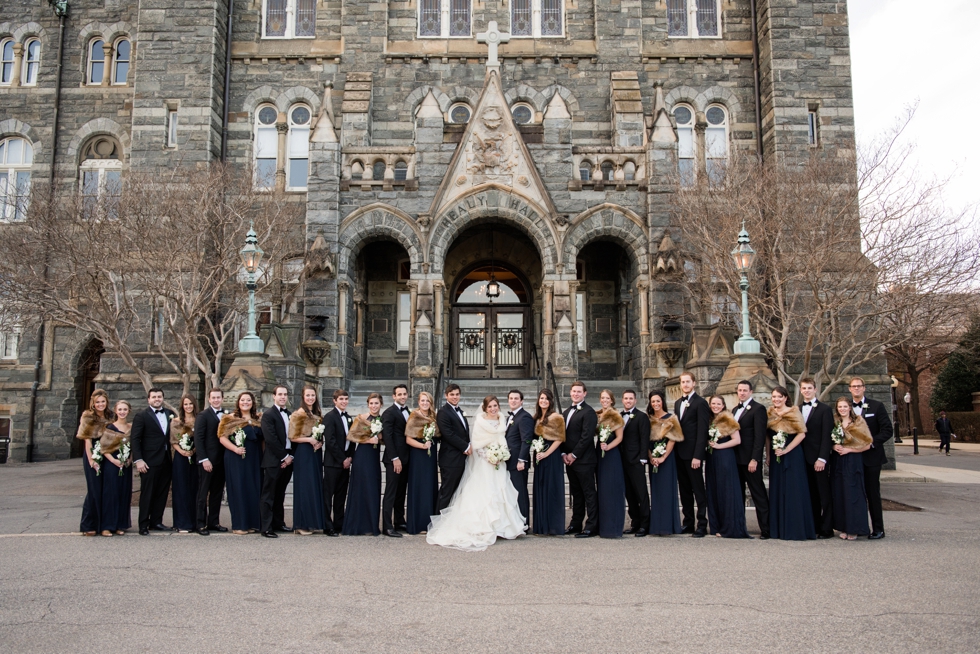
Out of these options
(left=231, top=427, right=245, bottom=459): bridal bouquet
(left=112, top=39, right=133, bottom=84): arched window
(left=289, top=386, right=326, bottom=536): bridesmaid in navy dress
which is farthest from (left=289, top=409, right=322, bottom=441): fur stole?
(left=112, top=39, right=133, bottom=84): arched window

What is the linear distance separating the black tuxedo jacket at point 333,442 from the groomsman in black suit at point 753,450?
469 centimetres

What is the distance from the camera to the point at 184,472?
32.3 feet

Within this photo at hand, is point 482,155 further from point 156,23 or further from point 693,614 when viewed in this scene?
point 693,614

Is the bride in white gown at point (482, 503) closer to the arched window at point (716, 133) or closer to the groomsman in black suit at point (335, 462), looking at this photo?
the groomsman in black suit at point (335, 462)

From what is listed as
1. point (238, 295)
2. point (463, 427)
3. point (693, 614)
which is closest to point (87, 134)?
point (238, 295)

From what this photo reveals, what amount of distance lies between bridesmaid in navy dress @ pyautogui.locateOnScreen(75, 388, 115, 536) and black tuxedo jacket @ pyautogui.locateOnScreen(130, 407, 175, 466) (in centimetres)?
38

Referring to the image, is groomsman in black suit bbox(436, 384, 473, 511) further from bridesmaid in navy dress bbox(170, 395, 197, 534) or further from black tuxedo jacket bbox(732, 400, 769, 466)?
black tuxedo jacket bbox(732, 400, 769, 466)

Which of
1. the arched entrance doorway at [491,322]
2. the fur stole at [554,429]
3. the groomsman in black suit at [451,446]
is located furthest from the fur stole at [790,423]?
the arched entrance doorway at [491,322]

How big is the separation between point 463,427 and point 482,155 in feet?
33.9

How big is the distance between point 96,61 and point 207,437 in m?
19.0

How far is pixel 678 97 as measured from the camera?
73.7 feet

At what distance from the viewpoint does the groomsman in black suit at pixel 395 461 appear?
9.46m

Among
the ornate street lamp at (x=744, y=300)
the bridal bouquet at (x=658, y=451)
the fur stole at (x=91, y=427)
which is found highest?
the ornate street lamp at (x=744, y=300)

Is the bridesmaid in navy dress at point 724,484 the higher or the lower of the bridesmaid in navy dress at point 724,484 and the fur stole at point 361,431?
the lower
